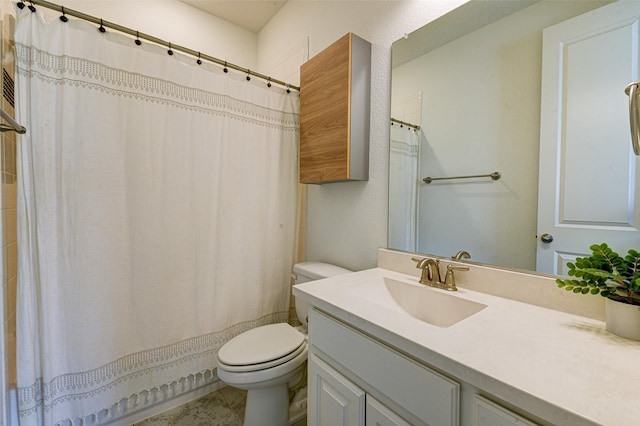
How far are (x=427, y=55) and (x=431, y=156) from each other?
0.45 meters

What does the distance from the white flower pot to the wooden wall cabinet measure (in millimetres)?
994

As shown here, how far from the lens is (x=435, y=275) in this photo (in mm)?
1057

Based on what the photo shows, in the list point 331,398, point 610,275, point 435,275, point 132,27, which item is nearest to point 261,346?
point 331,398

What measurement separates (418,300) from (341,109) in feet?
3.17

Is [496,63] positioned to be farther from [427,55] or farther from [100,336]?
[100,336]

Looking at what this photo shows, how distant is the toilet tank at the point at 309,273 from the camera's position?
57.3 inches

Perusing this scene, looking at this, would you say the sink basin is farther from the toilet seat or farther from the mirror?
the toilet seat

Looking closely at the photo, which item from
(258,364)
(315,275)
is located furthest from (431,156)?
(258,364)

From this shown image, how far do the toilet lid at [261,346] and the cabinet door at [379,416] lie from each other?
1.97 ft

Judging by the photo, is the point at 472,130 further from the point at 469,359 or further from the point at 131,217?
the point at 131,217

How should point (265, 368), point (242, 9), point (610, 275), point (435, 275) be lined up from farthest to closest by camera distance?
point (242, 9), point (265, 368), point (435, 275), point (610, 275)

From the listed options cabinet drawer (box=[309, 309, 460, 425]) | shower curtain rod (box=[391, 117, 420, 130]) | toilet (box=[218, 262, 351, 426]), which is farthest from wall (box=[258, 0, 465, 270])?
cabinet drawer (box=[309, 309, 460, 425])

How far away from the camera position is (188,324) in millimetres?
1447

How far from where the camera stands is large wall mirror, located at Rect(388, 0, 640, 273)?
29.4 inches
